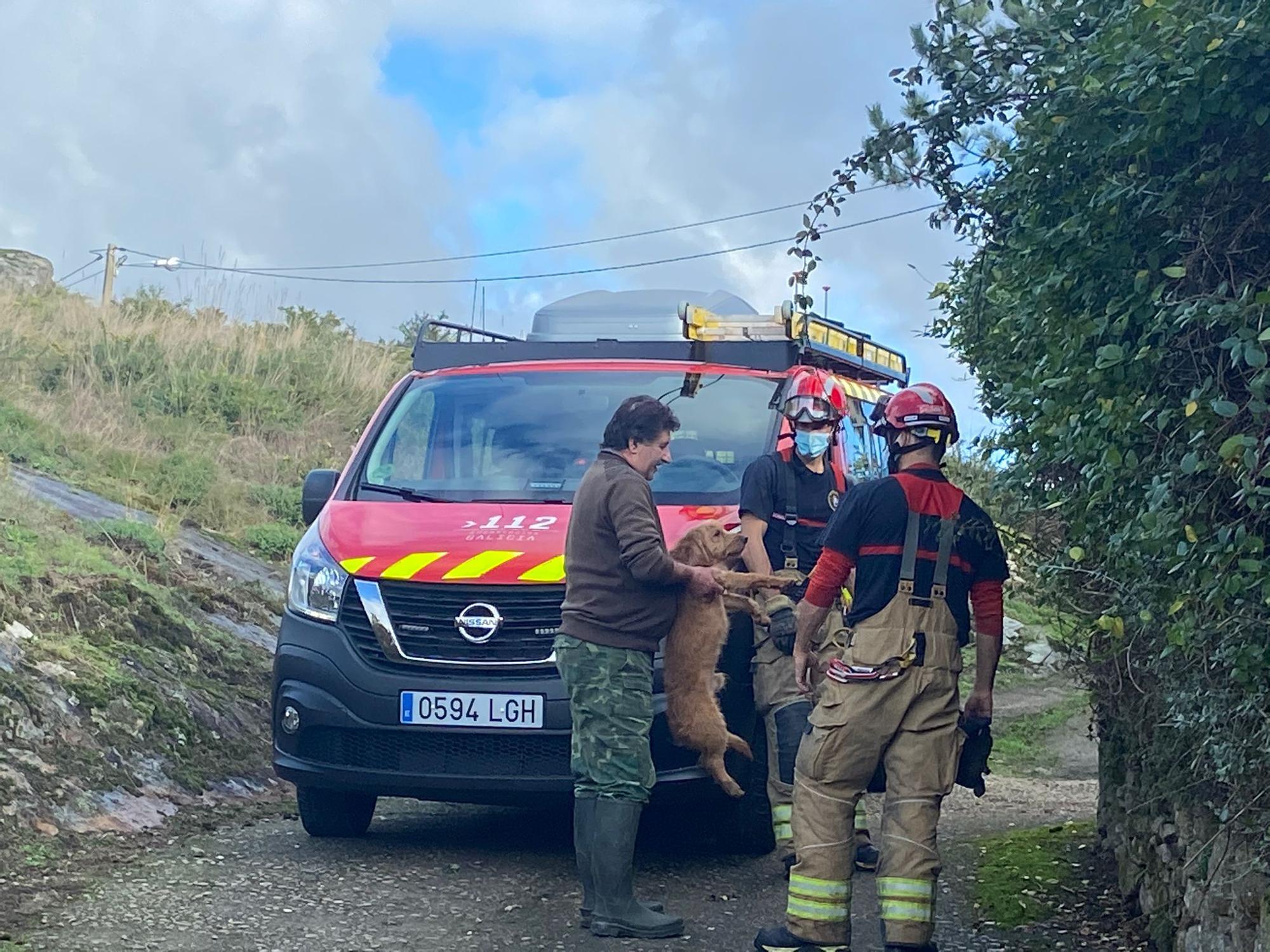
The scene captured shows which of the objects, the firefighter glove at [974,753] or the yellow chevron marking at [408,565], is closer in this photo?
the firefighter glove at [974,753]

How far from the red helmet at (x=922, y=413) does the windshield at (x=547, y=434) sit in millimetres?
1797

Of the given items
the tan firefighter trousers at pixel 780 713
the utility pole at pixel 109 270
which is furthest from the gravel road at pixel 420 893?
the utility pole at pixel 109 270

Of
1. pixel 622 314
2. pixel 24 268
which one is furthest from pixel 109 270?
pixel 622 314

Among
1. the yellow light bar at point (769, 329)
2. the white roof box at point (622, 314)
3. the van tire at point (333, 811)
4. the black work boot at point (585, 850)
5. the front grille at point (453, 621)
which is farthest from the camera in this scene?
the white roof box at point (622, 314)

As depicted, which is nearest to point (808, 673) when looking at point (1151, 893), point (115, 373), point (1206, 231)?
point (1151, 893)

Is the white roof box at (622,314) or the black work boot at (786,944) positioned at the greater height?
the white roof box at (622,314)

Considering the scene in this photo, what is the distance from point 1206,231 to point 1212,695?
3.50 feet

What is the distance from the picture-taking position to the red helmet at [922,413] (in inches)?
197

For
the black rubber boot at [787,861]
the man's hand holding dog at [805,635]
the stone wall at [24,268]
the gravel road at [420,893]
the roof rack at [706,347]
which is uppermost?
the stone wall at [24,268]

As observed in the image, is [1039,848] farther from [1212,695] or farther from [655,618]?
[1212,695]

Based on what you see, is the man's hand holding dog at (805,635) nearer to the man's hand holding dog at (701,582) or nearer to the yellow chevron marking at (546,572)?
the man's hand holding dog at (701,582)

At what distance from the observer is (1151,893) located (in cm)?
516

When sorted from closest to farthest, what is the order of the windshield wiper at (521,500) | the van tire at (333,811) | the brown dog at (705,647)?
the brown dog at (705,647) < the van tire at (333,811) < the windshield wiper at (521,500)

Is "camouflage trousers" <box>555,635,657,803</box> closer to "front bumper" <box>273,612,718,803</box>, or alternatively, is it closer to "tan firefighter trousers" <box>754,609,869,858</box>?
"front bumper" <box>273,612,718,803</box>
